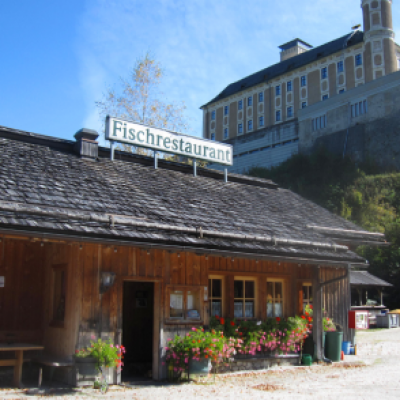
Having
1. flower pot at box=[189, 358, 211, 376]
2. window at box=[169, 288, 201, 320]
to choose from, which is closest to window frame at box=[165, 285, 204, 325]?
window at box=[169, 288, 201, 320]

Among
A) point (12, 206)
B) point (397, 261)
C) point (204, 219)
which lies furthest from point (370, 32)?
point (12, 206)

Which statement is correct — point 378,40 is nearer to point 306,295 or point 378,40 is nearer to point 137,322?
point 306,295

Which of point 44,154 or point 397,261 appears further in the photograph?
point 397,261

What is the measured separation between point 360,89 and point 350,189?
10.6 metres

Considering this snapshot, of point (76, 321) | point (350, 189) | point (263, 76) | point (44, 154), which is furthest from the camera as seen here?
point (263, 76)

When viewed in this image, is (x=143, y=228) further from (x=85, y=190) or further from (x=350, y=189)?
(x=350, y=189)

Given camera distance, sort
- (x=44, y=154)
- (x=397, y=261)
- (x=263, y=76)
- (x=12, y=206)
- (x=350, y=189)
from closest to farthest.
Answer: (x=12, y=206), (x=44, y=154), (x=397, y=261), (x=350, y=189), (x=263, y=76)

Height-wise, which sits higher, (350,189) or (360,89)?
(360,89)

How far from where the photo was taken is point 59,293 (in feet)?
30.7

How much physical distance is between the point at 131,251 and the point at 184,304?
63.8 inches

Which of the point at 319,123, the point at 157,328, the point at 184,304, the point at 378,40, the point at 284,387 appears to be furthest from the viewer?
the point at 378,40

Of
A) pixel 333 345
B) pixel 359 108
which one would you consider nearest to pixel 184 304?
pixel 333 345

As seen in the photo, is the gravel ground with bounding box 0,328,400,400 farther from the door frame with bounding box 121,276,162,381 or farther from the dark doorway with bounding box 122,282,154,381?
the dark doorway with bounding box 122,282,154,381

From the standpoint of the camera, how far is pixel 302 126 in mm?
56844
